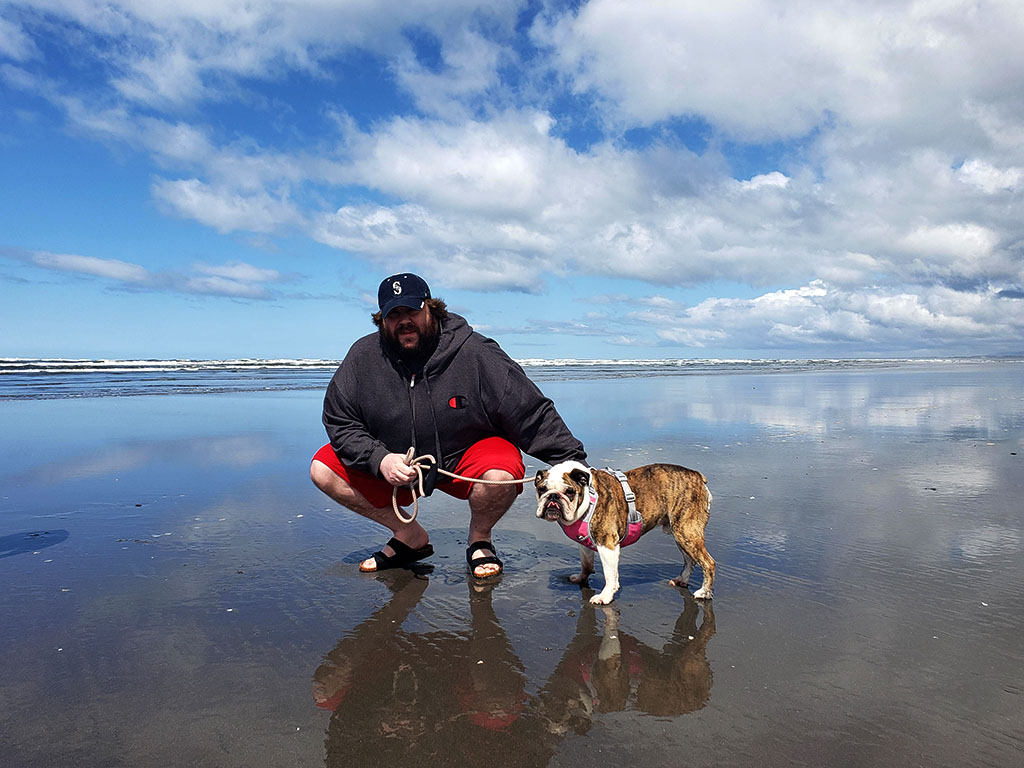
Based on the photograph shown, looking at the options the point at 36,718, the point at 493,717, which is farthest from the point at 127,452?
the point at 493,717

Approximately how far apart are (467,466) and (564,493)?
1.09 meters

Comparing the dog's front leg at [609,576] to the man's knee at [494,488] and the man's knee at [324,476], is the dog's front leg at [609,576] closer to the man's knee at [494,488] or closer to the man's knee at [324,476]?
the man's knee at [494,488]

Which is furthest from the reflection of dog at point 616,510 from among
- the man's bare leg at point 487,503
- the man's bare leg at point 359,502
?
the man's bare leg at point 359,502

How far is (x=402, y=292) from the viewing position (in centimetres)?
482

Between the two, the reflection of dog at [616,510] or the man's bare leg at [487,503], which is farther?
the man's bare leg at [487,503]

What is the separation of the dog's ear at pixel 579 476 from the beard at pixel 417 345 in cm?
144

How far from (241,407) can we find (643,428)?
32.6 ft

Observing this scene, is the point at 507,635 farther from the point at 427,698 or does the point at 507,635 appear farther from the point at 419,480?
the point at 419,480

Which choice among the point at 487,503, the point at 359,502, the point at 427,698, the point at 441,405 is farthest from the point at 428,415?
the point at 427,698

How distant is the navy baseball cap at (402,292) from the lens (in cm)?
472

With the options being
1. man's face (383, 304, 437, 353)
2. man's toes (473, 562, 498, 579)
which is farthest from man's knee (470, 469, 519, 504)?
man's face (383, 304, 437, 353)

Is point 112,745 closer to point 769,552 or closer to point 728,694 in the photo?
point 728,694

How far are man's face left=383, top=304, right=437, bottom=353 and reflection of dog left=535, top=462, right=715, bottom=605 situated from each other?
1.31 metres

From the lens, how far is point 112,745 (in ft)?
8.68
